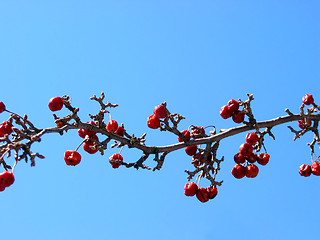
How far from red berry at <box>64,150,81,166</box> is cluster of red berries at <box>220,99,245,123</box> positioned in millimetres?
2228

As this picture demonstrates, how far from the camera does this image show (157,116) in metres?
6.01

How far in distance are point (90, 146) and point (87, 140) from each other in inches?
5.1

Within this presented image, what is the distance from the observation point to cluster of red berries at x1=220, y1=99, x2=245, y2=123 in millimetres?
6262

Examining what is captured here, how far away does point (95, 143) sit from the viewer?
18.9 ft

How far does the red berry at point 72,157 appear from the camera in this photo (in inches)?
237

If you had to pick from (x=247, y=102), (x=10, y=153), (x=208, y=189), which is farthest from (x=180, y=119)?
(x=10, y=153)

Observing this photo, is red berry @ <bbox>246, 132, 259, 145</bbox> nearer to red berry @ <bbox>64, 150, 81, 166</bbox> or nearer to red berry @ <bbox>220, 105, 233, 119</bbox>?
red berry @ <bbox>220, 105, 233, 119</bbox>

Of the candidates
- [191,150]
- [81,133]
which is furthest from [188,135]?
[81,133]

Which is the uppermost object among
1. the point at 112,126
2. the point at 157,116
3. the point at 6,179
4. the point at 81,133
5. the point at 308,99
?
the point at 308,99

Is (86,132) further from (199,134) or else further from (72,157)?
(199,134)

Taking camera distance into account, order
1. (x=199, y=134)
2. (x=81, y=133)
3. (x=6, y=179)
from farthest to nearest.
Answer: (x=199, y=134), (x=81, y=133), (x=6, y=179)

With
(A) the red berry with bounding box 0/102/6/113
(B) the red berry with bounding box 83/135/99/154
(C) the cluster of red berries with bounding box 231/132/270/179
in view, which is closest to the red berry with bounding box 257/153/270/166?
(C) the cluster of red berries with bounding box 231/132/270/179

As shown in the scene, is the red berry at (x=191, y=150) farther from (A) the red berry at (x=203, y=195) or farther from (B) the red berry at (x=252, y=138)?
(B) the red berry at (x=252, y=138)

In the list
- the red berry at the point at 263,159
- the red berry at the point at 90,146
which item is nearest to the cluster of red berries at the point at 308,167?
the red berry at the point at 263,159
